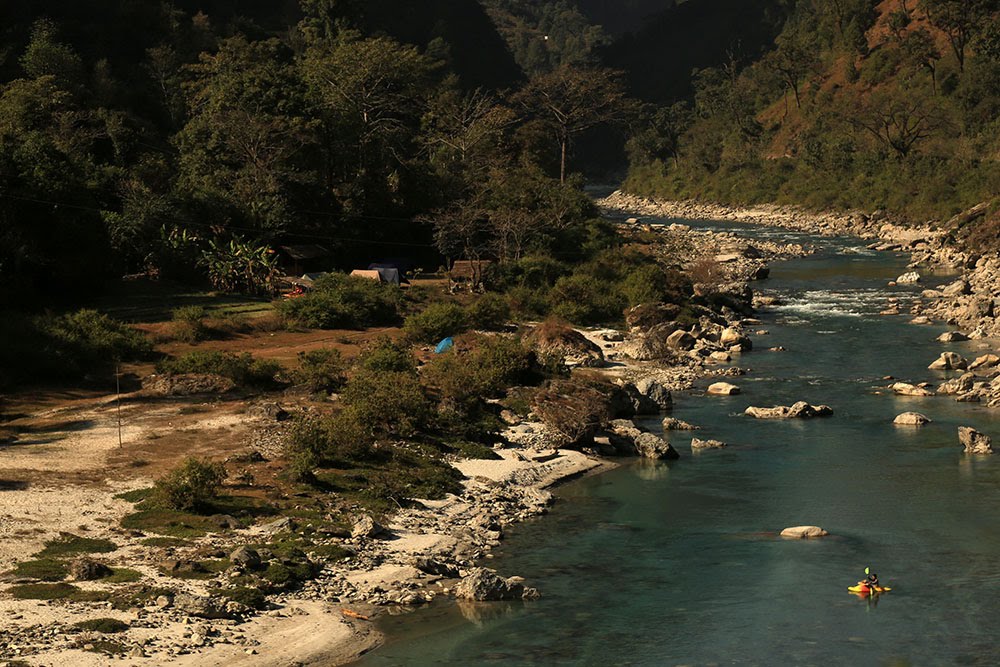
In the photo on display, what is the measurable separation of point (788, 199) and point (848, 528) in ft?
307

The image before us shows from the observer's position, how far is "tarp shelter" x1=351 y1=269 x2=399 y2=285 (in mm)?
59281

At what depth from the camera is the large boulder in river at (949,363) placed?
153ft

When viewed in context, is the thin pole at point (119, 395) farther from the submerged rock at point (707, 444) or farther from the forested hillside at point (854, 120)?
the forested hillside at point (854, 120)

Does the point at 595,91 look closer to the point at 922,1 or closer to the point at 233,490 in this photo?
the point at 922,1

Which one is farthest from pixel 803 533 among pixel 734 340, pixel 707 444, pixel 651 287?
pixel 651 287

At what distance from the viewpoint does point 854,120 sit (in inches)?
4766

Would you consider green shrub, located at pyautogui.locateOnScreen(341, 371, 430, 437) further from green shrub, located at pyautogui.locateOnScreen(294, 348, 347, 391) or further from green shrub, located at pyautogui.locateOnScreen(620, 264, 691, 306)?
green shrub, located at pyautogui.locateOnScreen(620, 264, 691, 306)

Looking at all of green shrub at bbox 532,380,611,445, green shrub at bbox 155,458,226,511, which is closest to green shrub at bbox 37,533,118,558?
green shrub at bbox 155,458,226,511

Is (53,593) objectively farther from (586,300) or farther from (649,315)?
(586,300)

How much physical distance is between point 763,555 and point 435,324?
24539mm

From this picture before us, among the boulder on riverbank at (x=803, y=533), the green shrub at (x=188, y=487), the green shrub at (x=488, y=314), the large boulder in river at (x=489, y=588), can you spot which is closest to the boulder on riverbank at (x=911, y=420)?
the boulder on riverbank at (x=803, y=533)

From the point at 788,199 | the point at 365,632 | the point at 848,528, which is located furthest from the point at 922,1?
the point at 365,632

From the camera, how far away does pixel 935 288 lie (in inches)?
2628

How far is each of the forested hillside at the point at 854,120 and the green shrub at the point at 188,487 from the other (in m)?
Answer: 71.5
